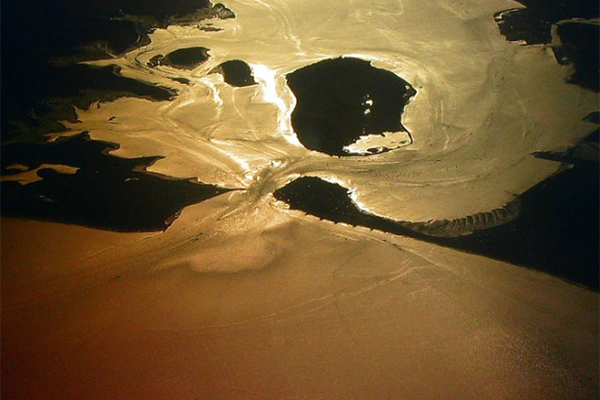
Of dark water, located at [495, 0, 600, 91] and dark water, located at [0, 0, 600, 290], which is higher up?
dark water, located at [495, 0, 600, 91]

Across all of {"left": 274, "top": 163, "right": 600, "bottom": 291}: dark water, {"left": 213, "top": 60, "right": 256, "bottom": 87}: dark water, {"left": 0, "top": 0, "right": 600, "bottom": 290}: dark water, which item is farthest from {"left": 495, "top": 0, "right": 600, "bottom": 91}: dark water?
{"left": 213, "top": 60, "right": 256, "bottom": 87}: dark water

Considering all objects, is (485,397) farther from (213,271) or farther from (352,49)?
(352,49)

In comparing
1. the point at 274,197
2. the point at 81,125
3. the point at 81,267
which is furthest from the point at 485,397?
the point at 81,125

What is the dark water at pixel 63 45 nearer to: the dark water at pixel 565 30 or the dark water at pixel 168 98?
the dark water at pixel 168 98

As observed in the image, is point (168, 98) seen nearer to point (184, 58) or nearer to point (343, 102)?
point (184, 58)

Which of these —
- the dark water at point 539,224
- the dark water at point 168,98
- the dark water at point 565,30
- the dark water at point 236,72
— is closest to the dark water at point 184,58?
the dark water at point 168,98

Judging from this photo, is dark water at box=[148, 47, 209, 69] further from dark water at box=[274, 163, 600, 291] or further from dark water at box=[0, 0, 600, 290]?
dark water at box=[274, 163, 600, 291]

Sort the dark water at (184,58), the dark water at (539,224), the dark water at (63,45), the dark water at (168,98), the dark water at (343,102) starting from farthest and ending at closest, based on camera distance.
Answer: the dark water at (184,58)
the dark water at (63,45)
the dark water at (343,102)
the dark water at (168,98)
the dark water at (539,224)

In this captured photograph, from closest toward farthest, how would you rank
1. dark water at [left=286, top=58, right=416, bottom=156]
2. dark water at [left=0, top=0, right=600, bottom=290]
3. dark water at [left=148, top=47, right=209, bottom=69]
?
dark water at [left=0, top=0, right=600, bottom=290], dark water at [left=286, top=58, right=416, bottom=156], dark water at [left=148, top=47, right=209, bottom=69]

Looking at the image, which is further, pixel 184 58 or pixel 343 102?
pixel 184 58

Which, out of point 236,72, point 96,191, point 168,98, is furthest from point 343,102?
point 96,191
